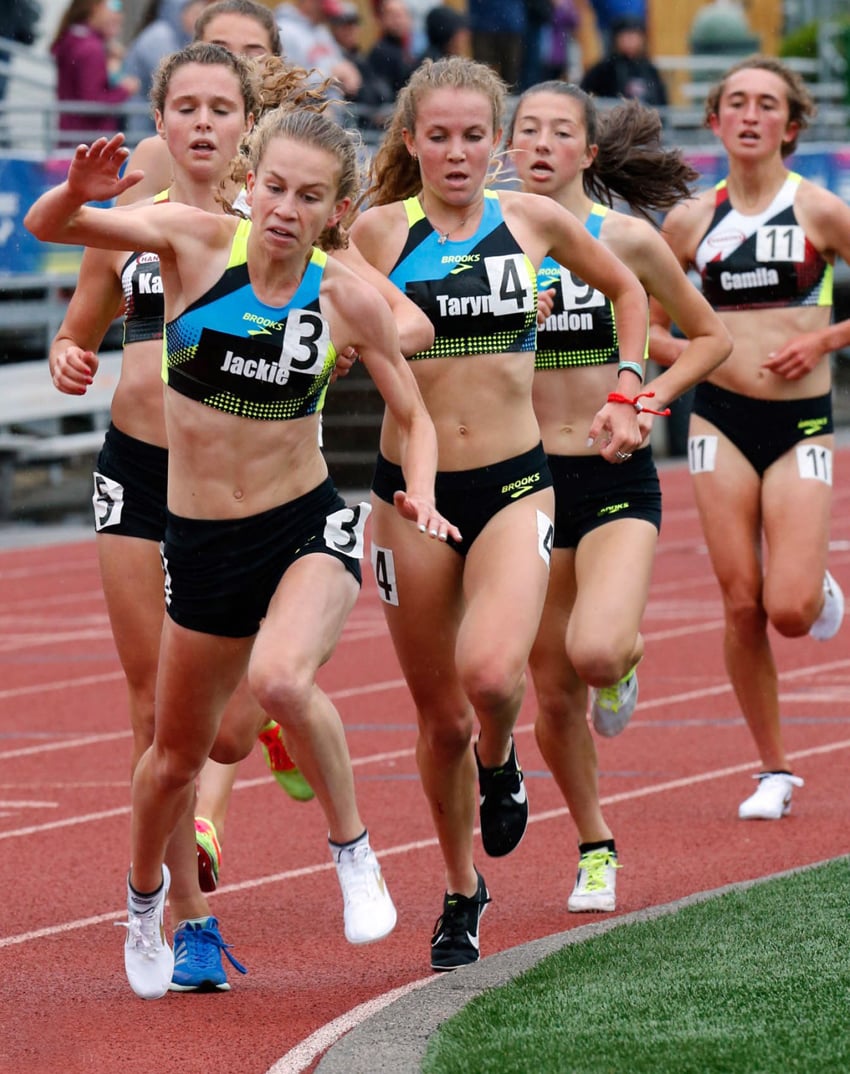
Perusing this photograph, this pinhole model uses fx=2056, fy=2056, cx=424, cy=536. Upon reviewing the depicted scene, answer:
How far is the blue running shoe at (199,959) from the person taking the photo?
5371 mm

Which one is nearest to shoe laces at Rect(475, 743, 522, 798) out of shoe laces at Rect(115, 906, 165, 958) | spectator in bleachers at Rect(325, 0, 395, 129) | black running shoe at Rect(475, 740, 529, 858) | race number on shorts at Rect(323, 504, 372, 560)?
black running shoe at Rect(475, 740, 529, 858)

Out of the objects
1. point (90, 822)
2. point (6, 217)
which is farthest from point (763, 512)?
point (6, 217)

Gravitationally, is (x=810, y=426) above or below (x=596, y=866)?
above

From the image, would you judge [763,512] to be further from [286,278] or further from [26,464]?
[26,464]

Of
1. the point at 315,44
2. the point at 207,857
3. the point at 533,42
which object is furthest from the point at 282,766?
the point at 533,42

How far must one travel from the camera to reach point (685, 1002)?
472 cm

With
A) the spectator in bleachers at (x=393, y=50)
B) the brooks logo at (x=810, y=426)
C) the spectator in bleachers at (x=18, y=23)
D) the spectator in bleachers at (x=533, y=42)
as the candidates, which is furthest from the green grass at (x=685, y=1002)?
the spectator in bleachers at (x=533, y=42)

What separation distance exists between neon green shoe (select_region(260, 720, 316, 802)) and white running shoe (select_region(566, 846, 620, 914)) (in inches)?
46.1

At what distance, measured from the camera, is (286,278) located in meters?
5.00

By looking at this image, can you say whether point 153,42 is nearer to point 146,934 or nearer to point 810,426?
point 810,426

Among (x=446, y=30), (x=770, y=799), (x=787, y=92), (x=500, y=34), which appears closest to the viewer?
(x=770, y=799)

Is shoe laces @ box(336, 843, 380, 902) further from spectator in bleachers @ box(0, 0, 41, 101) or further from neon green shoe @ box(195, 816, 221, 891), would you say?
spectator in bleachers @ box(0, 0, 41, 101)

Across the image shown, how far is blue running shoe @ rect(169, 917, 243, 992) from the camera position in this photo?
537 cm

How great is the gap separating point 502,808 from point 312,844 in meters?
1.75
